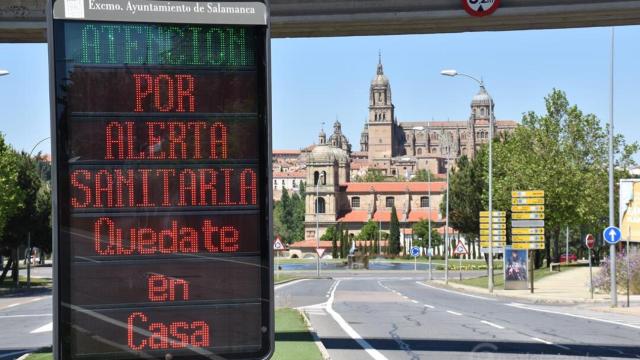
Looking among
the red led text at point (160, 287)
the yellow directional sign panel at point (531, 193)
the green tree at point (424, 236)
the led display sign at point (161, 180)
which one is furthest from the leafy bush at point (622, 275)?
the green tree at point (424, 236)

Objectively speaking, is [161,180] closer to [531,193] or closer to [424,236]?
[531,193]

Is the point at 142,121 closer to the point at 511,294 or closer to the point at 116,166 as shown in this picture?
the point at 116,166

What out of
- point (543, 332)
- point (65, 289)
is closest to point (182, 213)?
point (65, 289)

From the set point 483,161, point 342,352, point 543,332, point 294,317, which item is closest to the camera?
Answer: point 342,352

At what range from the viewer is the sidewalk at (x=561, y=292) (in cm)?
3997

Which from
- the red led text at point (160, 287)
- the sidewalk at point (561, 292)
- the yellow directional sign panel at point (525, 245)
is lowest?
the sidewalk at point (561, 292)

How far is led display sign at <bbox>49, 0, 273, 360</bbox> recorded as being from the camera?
23.1ft

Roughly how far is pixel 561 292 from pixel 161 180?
4203 cm

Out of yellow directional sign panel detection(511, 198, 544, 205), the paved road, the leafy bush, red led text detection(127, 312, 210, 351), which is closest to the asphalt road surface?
the paved road

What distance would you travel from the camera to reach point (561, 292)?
47125 mm

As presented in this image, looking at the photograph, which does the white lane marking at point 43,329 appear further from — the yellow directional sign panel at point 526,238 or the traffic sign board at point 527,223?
the yellow directional sign panel at point 526,238

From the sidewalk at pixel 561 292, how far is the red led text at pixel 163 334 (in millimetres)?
28665

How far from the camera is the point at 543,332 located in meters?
23.9

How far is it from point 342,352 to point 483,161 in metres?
70.8
